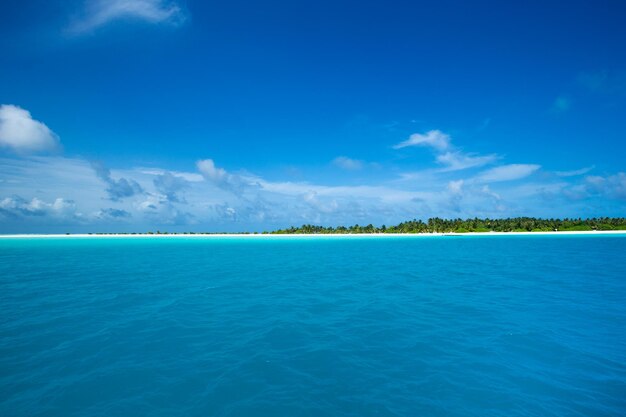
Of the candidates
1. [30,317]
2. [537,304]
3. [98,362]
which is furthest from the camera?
[537,304]

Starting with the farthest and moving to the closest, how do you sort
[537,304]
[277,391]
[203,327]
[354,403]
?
[537,304] < [203,327] < [277,391] < [354,403]

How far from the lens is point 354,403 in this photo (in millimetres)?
10289

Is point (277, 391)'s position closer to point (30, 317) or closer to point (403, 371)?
point (403, 371)

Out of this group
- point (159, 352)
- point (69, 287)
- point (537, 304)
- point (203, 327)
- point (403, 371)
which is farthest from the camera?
point (69, 287)

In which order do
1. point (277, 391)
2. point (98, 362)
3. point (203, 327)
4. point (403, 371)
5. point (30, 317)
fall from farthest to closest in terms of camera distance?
point (30, 317) < point (203, 327) < point (98, 362) < point (403, 371) < point (277, 391)

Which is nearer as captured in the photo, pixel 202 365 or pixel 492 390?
pixel 492 390

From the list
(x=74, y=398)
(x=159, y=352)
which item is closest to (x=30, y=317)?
(x=159, y=352)

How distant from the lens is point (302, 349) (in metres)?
15.1

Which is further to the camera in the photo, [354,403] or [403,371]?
[403,371]

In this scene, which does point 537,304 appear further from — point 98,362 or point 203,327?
point 98,362

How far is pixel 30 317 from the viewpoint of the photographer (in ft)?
68.6

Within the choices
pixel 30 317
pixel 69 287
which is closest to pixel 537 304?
pixel 30 317

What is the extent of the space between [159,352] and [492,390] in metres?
14.5

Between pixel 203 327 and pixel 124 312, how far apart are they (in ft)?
25.9
